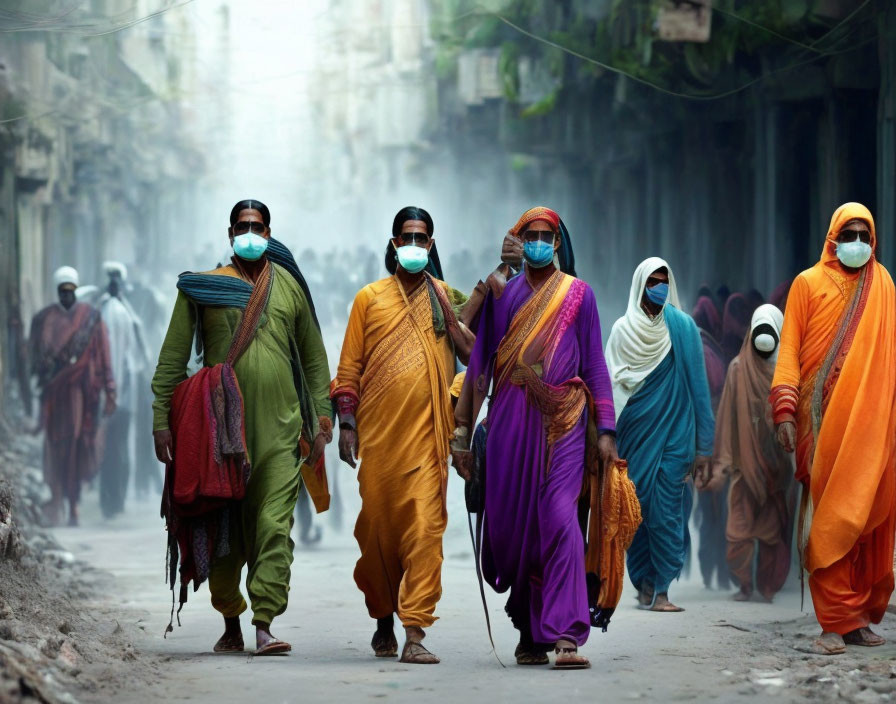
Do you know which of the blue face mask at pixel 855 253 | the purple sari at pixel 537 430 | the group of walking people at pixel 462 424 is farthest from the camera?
the blue face mask at pixel 855 253

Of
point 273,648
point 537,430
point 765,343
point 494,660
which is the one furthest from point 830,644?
point 765,343

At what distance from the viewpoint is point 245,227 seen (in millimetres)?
7352

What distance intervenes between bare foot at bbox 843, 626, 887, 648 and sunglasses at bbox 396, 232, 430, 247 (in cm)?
258

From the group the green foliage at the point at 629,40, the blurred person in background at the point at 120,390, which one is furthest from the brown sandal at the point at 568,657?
the blurred person in background at the point at 120,390

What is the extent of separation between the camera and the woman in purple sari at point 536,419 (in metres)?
6.92

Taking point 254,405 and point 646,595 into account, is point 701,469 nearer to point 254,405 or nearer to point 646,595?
point 646,595

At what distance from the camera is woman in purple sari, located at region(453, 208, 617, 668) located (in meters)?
6.92

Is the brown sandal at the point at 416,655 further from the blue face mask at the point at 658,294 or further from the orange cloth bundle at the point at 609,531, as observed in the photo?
the blue face mask at the point at 658,294

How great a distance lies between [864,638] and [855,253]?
1.73 meters

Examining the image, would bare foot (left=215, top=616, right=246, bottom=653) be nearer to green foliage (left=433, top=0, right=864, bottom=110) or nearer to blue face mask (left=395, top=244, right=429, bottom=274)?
blue face mask (left=395, top=244, right=429, bottom=274)

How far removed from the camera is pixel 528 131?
15547mm

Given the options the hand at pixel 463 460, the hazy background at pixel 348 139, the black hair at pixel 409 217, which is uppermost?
the hazy background at pixel 348 139

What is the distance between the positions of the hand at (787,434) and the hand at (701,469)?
217 cm

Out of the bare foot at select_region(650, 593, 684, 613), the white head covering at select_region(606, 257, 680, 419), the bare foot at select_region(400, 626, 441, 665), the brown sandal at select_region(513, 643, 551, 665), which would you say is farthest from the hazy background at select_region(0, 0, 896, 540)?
the bare foot at select_region(400, 626, 441, 665)
